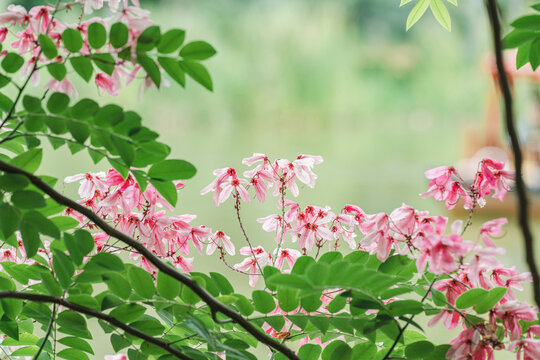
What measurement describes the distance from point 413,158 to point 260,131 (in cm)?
210

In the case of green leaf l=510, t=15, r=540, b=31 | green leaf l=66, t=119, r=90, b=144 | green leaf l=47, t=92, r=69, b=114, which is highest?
green leaf l=510, t=15, r=540, b=31

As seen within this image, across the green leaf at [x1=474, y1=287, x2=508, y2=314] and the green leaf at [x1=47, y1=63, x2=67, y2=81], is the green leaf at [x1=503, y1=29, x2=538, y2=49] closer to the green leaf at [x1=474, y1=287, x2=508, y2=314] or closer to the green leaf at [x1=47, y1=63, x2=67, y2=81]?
the green leaf at [x1=474, y1=287, x2=508, y2=314]

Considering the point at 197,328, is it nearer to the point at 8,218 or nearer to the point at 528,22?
the point at 8,218

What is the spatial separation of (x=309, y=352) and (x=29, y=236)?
0.21 metres

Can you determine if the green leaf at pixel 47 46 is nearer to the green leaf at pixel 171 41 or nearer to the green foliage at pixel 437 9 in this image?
the green leaf at pixel 171 41

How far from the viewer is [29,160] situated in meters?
0.37

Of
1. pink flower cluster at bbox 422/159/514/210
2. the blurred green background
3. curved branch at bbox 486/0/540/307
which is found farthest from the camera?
the blurred green background

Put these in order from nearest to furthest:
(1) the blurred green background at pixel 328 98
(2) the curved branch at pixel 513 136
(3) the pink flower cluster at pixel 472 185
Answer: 1. (2) the curved branch at pixel 513 136
2. (3) the pink flower cluster at pixel 472 185
3. (1) the blurred green background at pixel 328 98

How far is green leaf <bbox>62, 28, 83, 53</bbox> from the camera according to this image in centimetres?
38

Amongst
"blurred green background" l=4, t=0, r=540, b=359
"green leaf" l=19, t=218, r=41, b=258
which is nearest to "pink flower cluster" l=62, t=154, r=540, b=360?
"green leaf" l=19, t=218, r=41, b=258

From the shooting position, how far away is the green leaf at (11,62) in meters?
0.38

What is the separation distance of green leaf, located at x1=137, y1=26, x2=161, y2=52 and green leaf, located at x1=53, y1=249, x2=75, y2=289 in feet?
0.43

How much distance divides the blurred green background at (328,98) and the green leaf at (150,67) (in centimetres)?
371

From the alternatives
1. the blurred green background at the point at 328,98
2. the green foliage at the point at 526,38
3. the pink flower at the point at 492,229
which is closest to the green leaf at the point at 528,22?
the green foliage at the point at 526,38
